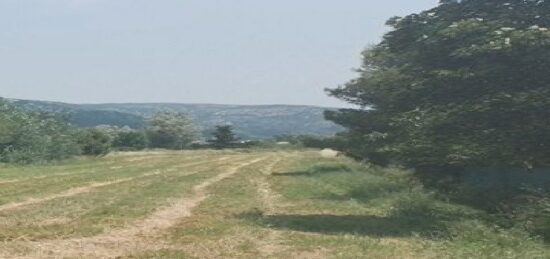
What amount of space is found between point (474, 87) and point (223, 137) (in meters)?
86.0

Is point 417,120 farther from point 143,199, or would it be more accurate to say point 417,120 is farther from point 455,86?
point 143,199

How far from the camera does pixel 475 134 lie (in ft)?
55.4

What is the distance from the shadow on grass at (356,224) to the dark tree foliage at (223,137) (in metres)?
82.2

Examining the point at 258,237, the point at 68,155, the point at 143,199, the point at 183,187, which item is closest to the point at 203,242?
the point at 258,237

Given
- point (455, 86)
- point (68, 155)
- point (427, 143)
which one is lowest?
point (68, 155)

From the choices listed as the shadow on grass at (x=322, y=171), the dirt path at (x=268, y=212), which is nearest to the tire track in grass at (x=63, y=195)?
the dirt path at (x=268, y=212)

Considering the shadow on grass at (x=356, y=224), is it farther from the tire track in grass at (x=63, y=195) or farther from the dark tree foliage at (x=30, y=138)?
the dark tree foliage at (x=30, y=138)

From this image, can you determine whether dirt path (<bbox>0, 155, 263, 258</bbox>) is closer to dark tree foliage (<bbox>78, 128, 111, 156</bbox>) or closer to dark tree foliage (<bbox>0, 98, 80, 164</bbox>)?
dark tree foliage (<bbox>0, 98, 80, 164</bbox>)

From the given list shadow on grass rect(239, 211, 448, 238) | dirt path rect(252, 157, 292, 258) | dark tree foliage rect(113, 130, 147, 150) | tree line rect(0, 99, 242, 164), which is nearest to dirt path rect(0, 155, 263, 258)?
dirt path rect(252, 157, 292, 258)

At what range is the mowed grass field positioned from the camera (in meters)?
13.6

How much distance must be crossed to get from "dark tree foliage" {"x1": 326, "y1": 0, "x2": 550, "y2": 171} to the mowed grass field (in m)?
1.73

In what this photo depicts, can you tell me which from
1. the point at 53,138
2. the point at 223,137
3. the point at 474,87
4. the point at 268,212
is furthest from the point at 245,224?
the point at 223,137

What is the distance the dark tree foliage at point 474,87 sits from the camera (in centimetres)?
1617

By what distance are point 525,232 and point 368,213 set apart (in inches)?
→ 228
